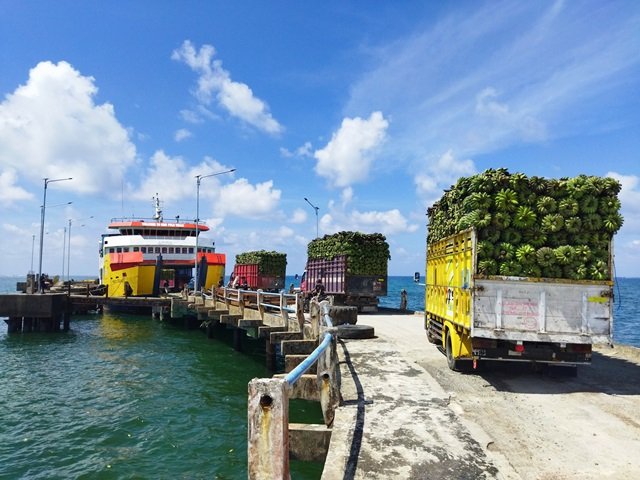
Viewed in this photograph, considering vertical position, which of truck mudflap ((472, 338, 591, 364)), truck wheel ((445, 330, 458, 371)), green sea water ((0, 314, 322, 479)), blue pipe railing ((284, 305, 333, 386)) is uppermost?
blue pipe railing ((284, 305, 333, 386))

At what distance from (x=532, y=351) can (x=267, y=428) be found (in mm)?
7697

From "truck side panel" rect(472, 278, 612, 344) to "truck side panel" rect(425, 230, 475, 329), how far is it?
39 centimetres

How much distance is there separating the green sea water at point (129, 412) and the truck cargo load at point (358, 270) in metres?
6.53

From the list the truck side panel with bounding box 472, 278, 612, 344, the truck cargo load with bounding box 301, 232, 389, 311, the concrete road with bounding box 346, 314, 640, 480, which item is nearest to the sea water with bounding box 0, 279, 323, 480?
the concrete road with bounding box 346, 314, 640, 480

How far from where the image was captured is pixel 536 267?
9.84 metres

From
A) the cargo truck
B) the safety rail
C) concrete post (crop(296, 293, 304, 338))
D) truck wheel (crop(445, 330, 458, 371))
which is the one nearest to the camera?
truck wheel (crop(445, 330, 458, 371))

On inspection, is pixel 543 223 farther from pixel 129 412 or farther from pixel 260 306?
pixel 129 412

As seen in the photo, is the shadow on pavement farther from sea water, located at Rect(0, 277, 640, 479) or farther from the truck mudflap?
sea water, located at Rect(0, 277, 640, 479)

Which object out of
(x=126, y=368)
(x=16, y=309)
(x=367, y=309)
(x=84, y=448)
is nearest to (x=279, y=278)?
(x=367, y=309)

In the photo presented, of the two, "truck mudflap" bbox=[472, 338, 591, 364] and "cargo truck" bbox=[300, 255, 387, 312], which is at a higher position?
"cargo truck" bbox=[300, 255, 387, 312]

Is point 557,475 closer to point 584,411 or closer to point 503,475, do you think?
point 503,475

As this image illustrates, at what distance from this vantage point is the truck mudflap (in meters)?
9.61

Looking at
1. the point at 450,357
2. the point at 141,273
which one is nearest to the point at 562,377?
the point at 450,357

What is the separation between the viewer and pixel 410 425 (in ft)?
22.4
